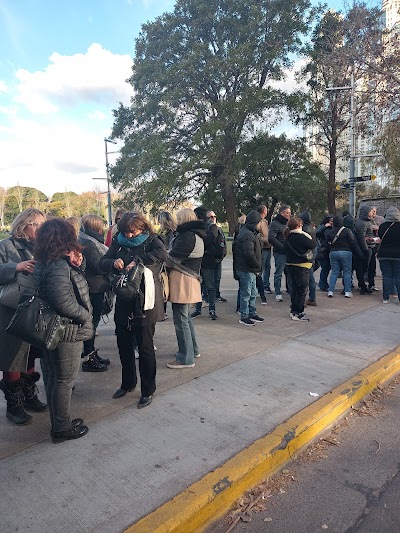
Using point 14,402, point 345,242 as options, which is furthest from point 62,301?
point 345,242

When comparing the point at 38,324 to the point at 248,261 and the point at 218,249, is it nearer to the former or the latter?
the point at 248,261

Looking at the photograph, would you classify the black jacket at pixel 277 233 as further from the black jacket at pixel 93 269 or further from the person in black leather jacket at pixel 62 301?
the person in black leather jacket at pixel 62 301

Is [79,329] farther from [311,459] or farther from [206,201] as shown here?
[206,201]

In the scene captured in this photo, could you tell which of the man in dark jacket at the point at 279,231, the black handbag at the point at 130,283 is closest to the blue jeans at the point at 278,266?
the man in dark jacket at the point at 279,231

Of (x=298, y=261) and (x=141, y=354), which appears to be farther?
(x=298, y=261)

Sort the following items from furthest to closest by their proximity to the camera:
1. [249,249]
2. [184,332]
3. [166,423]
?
1. [249,249]
2. [184,332]
3. [166,423]

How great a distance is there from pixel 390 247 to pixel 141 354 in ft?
18.6

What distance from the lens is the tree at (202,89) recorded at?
20188 millimetres

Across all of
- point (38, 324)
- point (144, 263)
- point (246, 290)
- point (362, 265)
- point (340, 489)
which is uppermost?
point (144, 263)

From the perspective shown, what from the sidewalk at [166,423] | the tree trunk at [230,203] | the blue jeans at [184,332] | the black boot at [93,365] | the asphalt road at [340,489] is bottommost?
the asphalt road at [340,489]

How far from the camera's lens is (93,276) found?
4.51 metres

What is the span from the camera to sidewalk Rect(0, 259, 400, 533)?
2.42 metres

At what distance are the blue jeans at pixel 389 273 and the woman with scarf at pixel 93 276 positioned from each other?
5.41 metres

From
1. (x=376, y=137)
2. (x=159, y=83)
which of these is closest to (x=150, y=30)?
(x=159, y=83)
